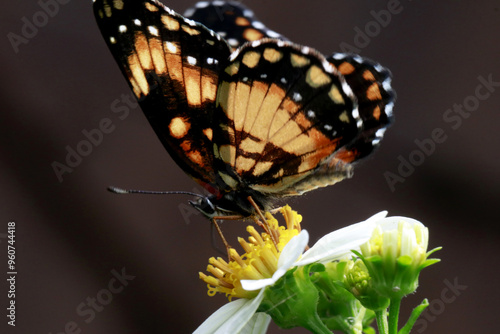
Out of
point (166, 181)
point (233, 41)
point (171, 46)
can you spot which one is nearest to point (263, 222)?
point (171, 46)

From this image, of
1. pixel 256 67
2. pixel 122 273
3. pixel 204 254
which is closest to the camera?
pixel 256 67

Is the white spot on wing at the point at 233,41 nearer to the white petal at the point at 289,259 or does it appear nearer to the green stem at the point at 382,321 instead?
the white petal at the point at 289,259

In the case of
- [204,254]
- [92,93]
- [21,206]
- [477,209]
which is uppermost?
[92,93]

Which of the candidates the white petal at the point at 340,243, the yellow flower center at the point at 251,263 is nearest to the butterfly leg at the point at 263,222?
the yellow flower center at the point at 251,263

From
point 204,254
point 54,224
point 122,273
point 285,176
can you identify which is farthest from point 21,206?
point 285,176

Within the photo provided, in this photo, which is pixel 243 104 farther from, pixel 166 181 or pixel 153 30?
pixel 166 181

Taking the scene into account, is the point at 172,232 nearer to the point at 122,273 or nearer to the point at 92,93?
the point at 122,273

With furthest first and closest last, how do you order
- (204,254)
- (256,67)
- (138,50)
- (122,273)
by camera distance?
(204,254) → (122,273) → (138,50) → (256,67)
